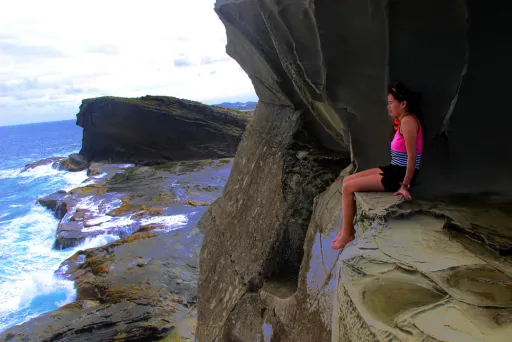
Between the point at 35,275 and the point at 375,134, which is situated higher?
the point at 375,134

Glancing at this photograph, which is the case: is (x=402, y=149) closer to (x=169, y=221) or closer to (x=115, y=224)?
(x=169, y=221)

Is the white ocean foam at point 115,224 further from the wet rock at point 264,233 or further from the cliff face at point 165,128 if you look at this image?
the cliff face at point 165,128

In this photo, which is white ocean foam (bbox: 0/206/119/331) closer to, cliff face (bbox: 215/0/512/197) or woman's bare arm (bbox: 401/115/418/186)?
cliff face (bbox: 215/0/512/197)

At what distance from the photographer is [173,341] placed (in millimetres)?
8344

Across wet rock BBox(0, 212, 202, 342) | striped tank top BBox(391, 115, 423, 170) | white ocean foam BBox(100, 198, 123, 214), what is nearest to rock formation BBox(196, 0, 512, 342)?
striped tank top BBox(391, 115, 423, 170)

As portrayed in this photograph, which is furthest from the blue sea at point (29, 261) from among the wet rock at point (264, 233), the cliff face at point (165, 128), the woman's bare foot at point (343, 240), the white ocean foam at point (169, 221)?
the woman's bare foot at point (343, 240)

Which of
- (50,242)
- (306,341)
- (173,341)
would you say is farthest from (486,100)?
(50,242)

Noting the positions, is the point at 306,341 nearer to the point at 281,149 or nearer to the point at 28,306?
the point at 281,149

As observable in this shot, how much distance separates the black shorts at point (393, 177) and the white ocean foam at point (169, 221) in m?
11.6

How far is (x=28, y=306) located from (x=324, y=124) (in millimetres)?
10933

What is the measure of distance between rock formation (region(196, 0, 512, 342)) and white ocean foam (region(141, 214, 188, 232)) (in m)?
7.94

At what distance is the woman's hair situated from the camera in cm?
328

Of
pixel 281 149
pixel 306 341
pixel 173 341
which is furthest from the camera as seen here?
pixel 173 341

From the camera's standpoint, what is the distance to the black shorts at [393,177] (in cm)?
338
